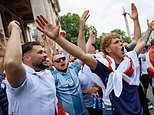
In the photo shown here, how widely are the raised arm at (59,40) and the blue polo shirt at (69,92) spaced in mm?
1411

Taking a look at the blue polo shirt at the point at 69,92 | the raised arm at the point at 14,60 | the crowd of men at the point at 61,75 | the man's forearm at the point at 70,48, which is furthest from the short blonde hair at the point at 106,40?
the raised arm at the point at 14,60

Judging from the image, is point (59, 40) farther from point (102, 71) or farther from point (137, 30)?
point (137, 30)

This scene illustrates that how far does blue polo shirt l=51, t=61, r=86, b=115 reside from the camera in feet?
16.1

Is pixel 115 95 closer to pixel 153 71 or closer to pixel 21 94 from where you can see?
pixel 21 94

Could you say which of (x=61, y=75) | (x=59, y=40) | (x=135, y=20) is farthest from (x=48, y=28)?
(x=61, y=75)

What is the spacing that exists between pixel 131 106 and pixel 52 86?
2.77 ft

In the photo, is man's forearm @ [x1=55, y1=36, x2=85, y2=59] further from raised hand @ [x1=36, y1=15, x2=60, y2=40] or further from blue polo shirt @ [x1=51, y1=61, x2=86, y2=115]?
blue polo shirt @ [x1=51, y1=61, x2=86, y2=115]

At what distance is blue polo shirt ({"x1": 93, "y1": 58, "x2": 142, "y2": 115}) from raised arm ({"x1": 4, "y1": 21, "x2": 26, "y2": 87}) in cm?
103

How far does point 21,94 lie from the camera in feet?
9.91

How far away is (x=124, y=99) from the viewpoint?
3.57 meters

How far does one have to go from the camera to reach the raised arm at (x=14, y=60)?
266 cm

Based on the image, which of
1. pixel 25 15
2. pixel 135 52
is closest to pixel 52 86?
pixel 135 52

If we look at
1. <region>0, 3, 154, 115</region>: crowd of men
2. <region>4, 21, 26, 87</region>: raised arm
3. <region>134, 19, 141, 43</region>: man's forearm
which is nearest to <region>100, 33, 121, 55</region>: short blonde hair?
<region>0, 3, 154, 115</region>: crowd of men

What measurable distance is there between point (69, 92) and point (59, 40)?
1.62 metres
